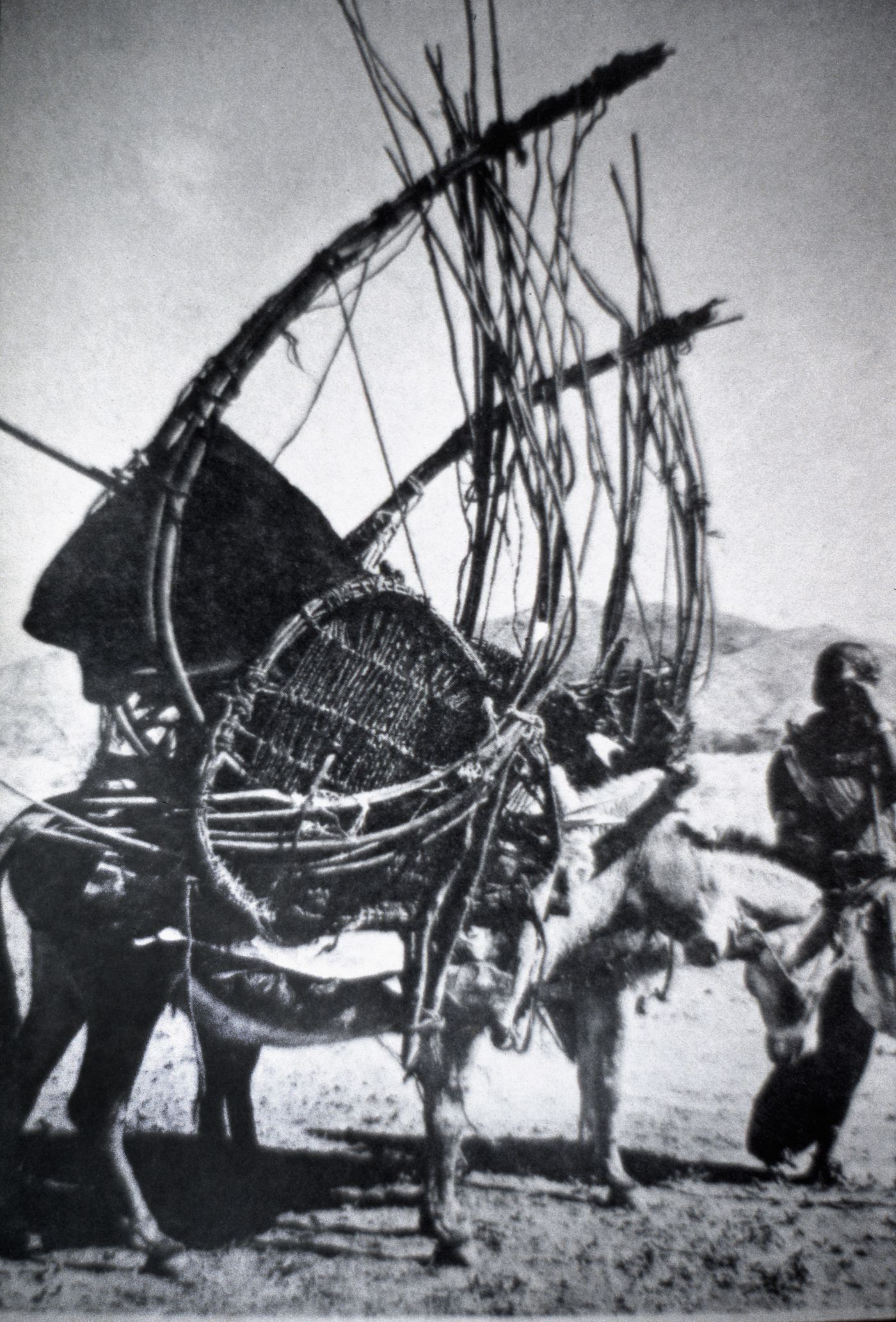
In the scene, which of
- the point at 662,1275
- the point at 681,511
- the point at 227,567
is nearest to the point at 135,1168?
the point at 662,1275

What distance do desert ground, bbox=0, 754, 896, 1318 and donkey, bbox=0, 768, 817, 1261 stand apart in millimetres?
99

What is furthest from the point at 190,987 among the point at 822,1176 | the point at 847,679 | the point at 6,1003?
the point at 847,679

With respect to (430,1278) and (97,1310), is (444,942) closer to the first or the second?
(430,1278)

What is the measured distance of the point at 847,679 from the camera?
3338mm

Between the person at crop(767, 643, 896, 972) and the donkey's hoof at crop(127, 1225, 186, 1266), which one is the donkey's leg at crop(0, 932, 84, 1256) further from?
the person at crop(767, 643, 896, 972)

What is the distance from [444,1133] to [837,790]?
84.2 inches

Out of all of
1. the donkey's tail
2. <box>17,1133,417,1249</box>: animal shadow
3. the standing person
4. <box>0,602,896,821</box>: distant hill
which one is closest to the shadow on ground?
<box>17,1133,417,1249</box>: animal shadow

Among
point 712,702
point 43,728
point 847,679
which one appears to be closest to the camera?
point 43,728

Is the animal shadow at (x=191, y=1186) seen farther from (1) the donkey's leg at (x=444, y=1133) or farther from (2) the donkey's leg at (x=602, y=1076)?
(2) the donkey's leg at (x=602, y=1076)

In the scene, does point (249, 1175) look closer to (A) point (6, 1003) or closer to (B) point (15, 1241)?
(B) point (15, 1241)

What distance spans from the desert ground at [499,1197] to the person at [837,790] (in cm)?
59

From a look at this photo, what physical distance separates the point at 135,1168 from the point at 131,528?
2.18 m

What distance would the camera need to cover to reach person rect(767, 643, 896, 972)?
3.09 metres

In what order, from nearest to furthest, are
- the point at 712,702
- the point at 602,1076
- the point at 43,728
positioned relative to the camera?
the point at 602,1076, the point at 43,728, the point at 712,702
